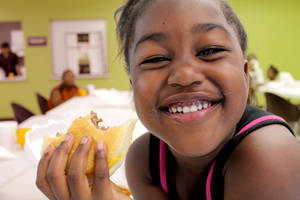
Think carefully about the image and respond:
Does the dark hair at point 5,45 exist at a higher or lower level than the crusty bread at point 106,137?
higher

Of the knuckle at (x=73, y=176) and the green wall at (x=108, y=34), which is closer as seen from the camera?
the knuckle at (x=73, y=176)

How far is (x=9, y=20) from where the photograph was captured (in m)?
6.84

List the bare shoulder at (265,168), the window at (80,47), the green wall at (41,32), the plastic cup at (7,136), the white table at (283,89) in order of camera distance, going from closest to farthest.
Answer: the bare shoulder at (265,168) → the plastic cup at (7,136) → the white table at (283,89) → the green wall at (41,32) → the window at (80,47)

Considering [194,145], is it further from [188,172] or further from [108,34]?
[108,34]

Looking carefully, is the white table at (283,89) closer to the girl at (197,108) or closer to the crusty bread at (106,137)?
the girl at (197,108)

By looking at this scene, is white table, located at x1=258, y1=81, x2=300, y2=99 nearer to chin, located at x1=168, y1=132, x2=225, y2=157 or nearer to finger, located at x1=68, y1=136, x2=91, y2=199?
chin, located at x1=168, y1=132, x2=225, y2=157

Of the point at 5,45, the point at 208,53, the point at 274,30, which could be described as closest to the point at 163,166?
the point at 208,53

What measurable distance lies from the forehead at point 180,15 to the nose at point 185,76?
89 millimetres

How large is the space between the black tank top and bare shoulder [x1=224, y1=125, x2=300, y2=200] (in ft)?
0.14

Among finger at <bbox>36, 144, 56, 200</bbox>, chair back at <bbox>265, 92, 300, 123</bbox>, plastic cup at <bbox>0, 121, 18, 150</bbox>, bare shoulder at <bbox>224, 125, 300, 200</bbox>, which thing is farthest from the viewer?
chair back at <bbox>265, 92, 300, 123</bbox>

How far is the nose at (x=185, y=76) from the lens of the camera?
589mm

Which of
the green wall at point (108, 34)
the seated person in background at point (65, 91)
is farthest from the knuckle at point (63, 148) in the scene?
the green wall at point (108, 34)

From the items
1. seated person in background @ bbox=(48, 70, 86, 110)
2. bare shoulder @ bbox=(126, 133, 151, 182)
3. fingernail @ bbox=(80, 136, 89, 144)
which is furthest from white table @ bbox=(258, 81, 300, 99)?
fingernail @ bbox=(80, 136, 89, 144)

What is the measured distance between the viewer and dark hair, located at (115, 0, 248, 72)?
0.70m
